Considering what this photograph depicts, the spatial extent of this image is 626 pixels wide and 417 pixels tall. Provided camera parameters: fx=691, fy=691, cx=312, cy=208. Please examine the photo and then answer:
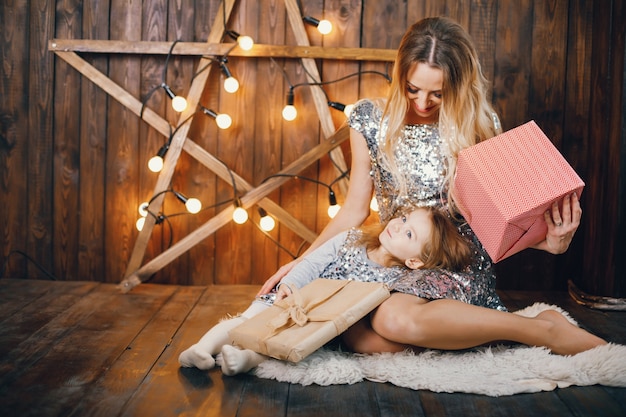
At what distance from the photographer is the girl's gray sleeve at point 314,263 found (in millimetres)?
2029

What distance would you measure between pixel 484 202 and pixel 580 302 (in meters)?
1.03

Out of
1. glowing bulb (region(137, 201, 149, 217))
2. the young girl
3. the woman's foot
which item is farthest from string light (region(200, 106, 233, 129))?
the woman's foot

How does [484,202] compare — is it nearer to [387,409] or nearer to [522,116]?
[387,409]

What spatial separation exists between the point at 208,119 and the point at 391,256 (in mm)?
1127

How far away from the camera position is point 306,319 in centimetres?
177

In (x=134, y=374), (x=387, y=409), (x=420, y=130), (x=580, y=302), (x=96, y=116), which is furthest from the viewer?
(x=96, y=116)

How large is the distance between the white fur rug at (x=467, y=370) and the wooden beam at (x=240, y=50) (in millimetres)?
1278

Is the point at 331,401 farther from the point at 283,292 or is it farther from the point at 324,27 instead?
the point at 324,27

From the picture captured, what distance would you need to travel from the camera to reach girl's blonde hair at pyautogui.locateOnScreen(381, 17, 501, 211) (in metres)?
2.03

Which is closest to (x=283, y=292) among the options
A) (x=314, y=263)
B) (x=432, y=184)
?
(x=314, y=263)

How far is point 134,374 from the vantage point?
1783 millimetres

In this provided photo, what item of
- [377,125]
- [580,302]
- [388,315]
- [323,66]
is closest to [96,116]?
[323,66]

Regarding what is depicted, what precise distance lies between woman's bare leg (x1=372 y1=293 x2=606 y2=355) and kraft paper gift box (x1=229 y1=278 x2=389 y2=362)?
0.20 ft

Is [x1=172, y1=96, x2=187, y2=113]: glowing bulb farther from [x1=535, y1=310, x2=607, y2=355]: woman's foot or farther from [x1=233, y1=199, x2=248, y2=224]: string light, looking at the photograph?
[x1=535, y1=310, x2=607, y2=355]: woman's foot
